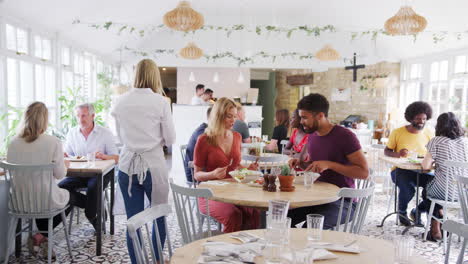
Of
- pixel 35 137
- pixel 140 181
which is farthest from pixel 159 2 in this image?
pixel 140 181

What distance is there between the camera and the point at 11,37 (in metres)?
5.20

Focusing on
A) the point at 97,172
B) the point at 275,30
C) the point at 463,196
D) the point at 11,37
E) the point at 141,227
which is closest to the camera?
the point at 141,227

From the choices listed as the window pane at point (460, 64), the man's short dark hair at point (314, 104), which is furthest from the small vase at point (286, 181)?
the window pane at point (460, 64)

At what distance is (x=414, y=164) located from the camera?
173 inches

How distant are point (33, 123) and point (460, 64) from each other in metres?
7.71

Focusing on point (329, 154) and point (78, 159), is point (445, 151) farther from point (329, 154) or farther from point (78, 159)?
point (78, 159)

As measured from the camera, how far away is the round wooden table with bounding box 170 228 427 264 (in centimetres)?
164

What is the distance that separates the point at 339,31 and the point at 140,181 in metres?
8.57

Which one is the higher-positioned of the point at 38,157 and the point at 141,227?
the point at 38,157

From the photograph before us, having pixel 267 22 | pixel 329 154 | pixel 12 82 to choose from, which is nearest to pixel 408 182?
pixel 329 154

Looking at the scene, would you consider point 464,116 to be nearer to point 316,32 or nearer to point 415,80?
point 415,80

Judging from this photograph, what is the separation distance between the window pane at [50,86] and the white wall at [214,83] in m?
5.20

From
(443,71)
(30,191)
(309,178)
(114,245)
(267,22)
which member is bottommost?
(114,245)

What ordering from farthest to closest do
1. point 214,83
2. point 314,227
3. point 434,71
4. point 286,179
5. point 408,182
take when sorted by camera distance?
1. point 214,83
2. point 434,71
3. point 408,182
4. point 286,179
5. point 314,227
